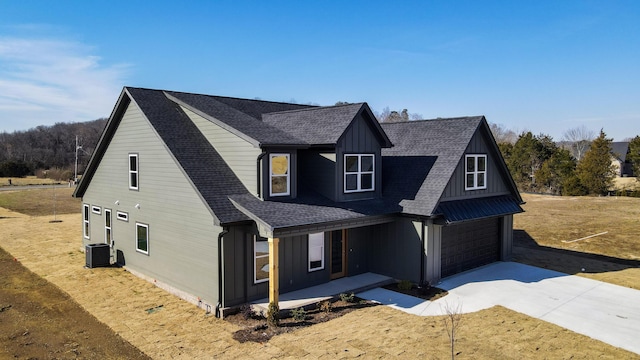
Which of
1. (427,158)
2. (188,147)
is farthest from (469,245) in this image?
(188,147)

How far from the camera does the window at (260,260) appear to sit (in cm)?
1284

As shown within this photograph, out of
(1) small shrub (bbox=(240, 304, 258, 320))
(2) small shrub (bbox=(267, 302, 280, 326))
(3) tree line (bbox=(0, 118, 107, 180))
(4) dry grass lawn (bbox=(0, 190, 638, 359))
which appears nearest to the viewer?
(4) dry grass lawn (bbox=(0, 190, 638, 359))

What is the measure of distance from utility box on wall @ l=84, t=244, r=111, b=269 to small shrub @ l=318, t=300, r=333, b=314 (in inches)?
392

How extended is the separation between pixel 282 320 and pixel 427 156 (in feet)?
28.6

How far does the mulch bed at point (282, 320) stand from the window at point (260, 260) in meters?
1.06

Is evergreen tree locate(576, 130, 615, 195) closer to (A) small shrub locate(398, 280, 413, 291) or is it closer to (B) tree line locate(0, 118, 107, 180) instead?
(A) small shrub locate(398, 280, 413, 291)

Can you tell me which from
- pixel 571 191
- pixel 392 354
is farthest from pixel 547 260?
pixel 571 191

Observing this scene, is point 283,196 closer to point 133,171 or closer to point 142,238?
point 142,238

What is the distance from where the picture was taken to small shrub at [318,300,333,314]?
12286 millimetres

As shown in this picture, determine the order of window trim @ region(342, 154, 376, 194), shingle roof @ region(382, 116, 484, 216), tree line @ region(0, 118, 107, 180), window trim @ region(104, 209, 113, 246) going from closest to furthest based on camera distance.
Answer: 1. window trim @ region(342, 154, 376, 194)
2. shingle roof @ region(382, 116, 484, 216)
3. window trim @ region(104, 209, 113, 246)
4. tree line @ region(0, 118, 107, 180)

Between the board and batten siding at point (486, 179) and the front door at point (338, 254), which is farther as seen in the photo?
the board and batten siding at point (486, 179)

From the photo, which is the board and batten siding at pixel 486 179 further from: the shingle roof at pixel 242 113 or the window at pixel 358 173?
the shingle roof at pixel 242 113

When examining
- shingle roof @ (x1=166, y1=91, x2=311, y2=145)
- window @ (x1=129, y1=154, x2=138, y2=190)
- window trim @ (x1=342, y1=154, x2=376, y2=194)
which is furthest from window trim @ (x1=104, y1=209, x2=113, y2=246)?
window trim @ (x1=342, y1=154, x2=376, y2=194)

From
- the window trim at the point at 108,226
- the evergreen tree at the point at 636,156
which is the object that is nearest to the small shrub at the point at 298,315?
the window trim at the point at 108,226
